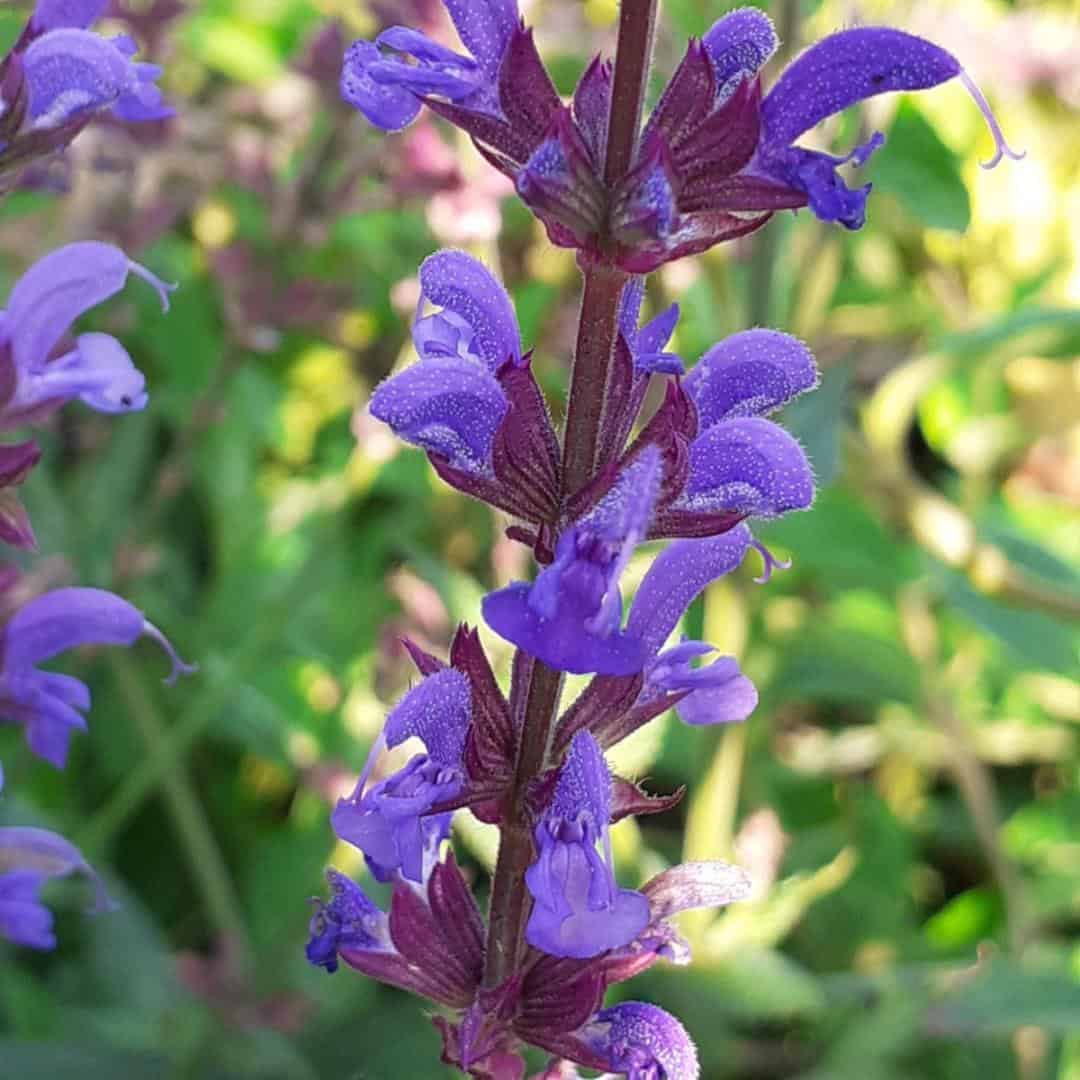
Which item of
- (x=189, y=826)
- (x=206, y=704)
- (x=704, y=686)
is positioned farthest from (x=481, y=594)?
(x=704, y=686)

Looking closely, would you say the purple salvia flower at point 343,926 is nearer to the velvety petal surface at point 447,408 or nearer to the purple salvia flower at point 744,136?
the velvety petal surface at point 447,408

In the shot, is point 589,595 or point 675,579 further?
point 675,579

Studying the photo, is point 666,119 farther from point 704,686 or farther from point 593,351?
point 704,686

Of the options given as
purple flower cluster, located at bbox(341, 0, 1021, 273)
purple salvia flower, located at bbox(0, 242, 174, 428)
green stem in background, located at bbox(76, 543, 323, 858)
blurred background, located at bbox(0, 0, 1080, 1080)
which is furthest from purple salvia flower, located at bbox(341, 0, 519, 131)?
green stem in background, located at bbox(76, 543, 323, 858)

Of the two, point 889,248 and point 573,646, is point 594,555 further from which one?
point 889,248

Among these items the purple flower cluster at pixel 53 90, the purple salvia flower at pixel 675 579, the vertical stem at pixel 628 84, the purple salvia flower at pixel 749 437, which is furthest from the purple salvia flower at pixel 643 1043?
the purple flower cluster at pixel 53 90

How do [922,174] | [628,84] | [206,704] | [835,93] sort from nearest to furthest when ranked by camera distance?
[628,84] → [835,93] → [922,174] → [206,704]

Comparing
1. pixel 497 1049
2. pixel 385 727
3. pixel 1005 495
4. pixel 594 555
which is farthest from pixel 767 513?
pixel 1005 495
